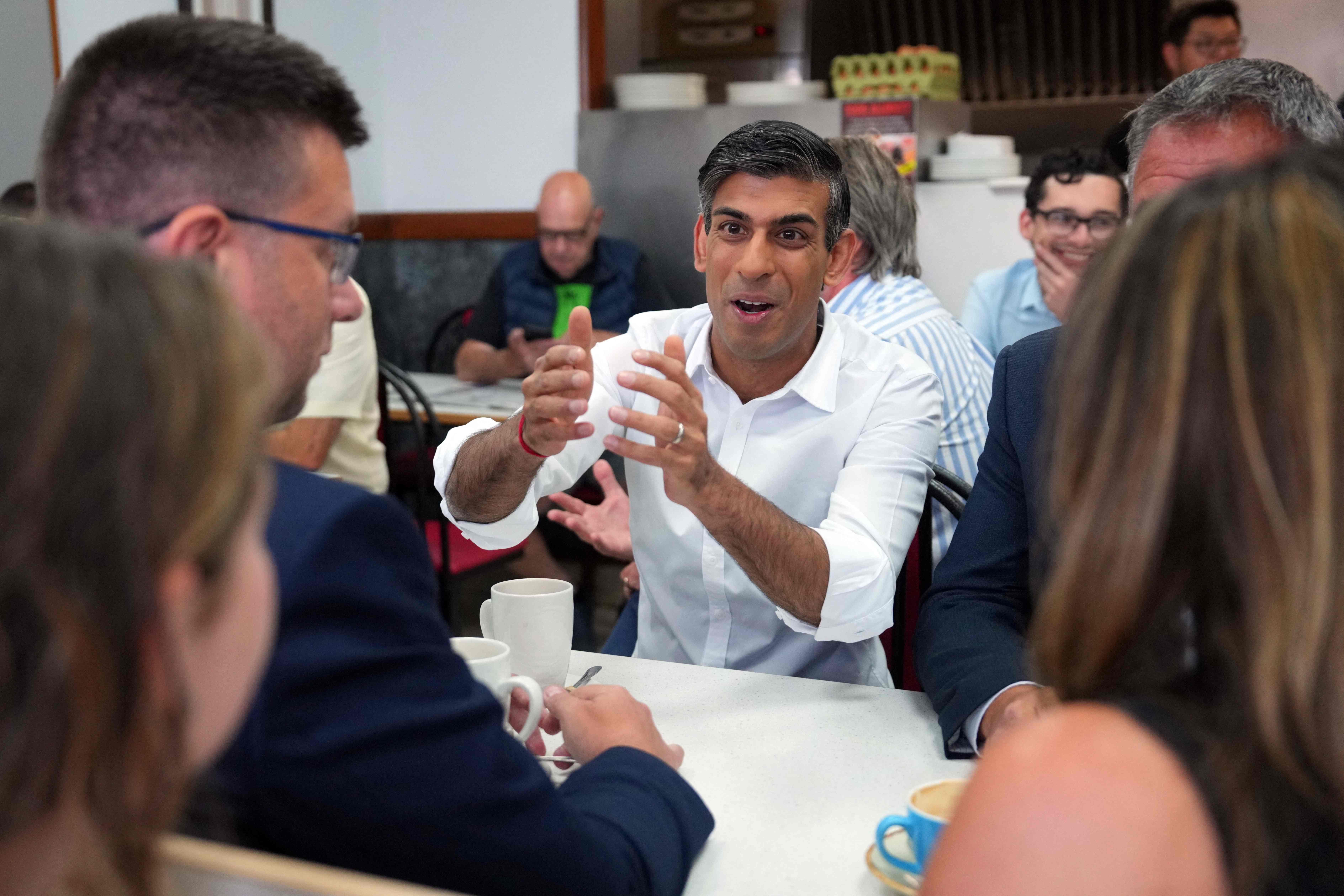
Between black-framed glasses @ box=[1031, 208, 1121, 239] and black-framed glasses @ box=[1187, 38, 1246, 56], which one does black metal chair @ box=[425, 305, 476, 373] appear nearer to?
black-framed glasses @ box=[1031, 208, 1121, 239]

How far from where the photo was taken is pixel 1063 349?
640 mm

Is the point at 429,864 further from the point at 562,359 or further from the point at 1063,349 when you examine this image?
the point at 562,359

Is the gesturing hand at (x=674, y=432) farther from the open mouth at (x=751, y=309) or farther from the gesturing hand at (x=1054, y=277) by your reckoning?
the gesturing hand at (x=1054, y=277)

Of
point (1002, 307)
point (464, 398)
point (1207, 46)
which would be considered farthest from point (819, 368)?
point (1207, 46)

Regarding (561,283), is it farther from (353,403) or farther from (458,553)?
(353,403)

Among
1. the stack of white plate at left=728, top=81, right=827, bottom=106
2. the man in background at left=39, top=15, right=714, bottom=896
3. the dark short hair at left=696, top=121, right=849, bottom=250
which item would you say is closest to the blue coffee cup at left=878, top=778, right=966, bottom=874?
the man in background at left=39, top=15, right=714, bottom=896

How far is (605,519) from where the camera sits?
83.9 inches

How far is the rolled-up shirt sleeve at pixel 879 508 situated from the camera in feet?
5.13

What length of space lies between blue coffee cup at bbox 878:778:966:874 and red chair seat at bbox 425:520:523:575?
1.99 meters

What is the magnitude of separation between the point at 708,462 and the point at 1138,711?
93 centimetres

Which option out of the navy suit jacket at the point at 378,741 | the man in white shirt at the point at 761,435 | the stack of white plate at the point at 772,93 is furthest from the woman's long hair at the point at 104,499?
the stack of white plate at the point at 772,93

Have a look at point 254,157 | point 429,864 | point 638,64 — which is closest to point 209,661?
point 429,864

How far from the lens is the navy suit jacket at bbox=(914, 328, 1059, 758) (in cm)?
141

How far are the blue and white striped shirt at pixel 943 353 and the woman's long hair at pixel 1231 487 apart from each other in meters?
1.51
